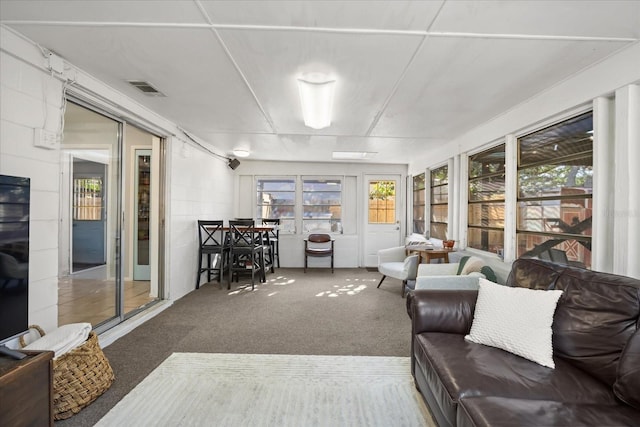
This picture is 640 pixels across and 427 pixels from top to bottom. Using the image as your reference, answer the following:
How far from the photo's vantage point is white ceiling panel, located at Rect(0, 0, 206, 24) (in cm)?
157

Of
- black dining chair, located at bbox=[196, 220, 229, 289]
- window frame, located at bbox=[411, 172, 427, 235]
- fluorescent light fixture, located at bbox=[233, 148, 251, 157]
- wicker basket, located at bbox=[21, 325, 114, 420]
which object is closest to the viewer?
wicker basket, located at bbox=[21, 325, 114, 420]

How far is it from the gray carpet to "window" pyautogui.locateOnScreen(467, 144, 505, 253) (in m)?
1.33

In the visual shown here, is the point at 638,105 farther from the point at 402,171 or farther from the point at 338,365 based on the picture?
the point at 402,171

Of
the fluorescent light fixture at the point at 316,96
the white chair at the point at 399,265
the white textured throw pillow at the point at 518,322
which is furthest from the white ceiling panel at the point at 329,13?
the white chair at the point at 399,265

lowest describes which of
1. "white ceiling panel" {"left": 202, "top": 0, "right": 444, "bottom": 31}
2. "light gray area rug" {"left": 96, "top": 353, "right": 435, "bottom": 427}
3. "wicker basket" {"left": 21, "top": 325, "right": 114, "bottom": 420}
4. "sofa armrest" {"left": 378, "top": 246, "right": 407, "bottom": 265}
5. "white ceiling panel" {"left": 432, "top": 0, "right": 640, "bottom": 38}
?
"light gray area rug" {"left": 96, "top": 353, "right": 435, "bottom": 427}

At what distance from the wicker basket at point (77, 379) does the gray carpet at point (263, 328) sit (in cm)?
6

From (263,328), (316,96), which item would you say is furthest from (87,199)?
(316,96)

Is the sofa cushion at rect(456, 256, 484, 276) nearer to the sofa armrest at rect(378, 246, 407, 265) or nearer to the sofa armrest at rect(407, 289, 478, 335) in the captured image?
the sofa armrest at rect(407, 289, 478, 335)

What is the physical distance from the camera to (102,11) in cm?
163

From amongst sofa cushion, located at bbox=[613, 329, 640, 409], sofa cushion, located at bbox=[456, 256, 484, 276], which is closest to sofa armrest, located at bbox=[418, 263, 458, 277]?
sofa cushion, located at bbox=[456, 256, 484, 276]

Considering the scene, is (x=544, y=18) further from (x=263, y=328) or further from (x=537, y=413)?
(x=263, y=328)

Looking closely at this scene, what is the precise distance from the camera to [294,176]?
21.2 feet

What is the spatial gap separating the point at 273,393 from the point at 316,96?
233 cm

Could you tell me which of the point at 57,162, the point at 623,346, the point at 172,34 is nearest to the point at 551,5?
the point at 623,346
